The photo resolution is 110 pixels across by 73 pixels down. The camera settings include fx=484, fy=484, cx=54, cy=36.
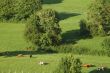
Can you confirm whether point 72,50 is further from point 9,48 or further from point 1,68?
point 1,68

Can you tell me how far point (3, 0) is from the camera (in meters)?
122

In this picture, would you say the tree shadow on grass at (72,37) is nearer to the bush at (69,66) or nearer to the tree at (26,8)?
the tree at (26,8)

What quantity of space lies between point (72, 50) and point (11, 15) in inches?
1343

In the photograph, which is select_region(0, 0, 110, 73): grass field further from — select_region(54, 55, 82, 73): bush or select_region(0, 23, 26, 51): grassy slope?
select_region(54, 55, 82, 73): bush

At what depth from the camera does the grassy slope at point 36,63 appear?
7288 centimetres

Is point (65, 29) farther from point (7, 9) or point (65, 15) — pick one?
point (7, 9)

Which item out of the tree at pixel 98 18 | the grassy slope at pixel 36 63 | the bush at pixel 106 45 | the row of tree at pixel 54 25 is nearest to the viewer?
the grassy slope at pixel 36 63

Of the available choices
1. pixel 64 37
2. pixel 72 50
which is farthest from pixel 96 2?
pixel 72 50

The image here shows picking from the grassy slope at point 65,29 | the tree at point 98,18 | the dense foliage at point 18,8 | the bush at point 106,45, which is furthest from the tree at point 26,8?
the bush at point 106,45

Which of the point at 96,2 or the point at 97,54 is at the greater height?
the point at 96,2

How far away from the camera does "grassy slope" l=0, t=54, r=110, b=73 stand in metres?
72.9

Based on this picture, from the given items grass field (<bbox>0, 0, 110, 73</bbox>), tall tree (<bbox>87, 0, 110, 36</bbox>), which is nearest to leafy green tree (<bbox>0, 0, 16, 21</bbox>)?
grass field (<bbox>0, 0, 110, 73</bbox>)

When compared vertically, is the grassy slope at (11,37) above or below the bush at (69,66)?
below

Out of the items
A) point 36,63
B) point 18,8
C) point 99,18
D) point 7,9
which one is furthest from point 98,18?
point 7,9
